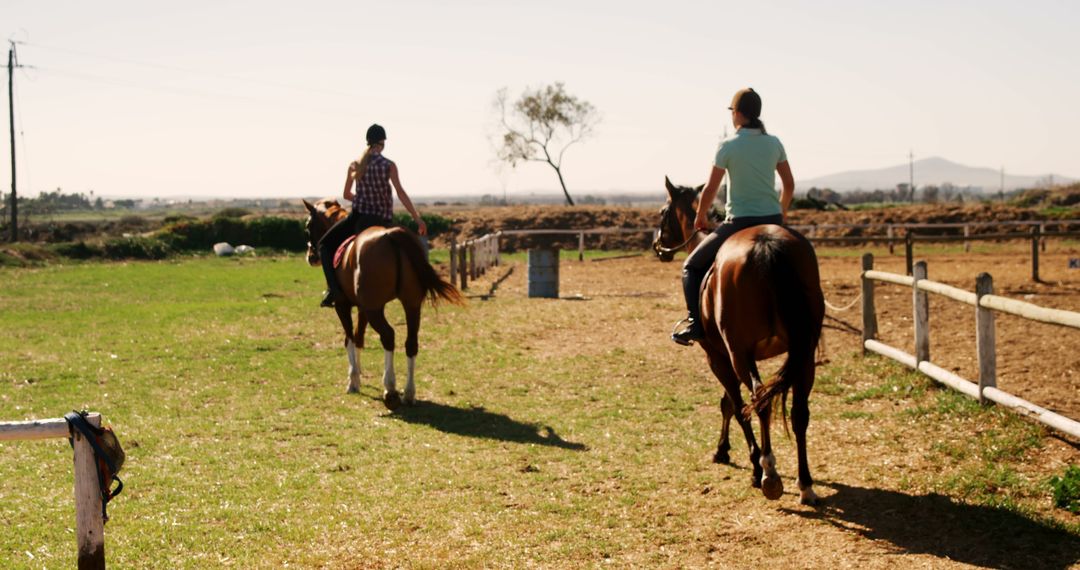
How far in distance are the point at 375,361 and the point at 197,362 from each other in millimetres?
2629

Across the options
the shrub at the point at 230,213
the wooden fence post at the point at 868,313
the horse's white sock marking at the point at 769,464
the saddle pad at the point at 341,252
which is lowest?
the horse's white sock marking at the point at 769,464

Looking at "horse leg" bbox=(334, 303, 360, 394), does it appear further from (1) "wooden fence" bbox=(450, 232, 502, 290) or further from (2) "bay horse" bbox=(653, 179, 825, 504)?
(1) "wooden fence" bbox=(450, 232, 502, 290)

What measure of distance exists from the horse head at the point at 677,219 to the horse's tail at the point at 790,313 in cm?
220

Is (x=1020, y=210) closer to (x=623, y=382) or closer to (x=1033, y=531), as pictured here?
(x=623, y=382)

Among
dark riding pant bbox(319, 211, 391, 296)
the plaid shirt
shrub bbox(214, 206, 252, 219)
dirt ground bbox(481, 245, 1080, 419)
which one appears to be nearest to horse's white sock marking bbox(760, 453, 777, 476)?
dirt ground bbox(481, 245, 1080, 419)

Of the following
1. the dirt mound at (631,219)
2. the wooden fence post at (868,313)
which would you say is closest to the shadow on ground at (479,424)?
the wooden fence post at (868,313)

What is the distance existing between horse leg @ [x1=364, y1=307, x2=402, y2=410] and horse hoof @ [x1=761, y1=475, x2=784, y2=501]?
4.97 meters

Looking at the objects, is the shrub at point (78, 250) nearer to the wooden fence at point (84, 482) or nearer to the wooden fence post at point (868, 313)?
the wooden fence post at point (868, 313)

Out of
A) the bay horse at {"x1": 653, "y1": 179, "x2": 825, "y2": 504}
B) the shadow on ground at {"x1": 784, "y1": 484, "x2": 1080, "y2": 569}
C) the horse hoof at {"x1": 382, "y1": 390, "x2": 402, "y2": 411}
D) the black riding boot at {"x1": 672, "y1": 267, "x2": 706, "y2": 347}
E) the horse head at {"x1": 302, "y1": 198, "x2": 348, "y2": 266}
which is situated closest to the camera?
the shadow on ground at {"x1": 784, "y1": 484, "x2": 1080, "y2": 569}

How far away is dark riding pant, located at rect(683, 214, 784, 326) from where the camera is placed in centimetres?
701

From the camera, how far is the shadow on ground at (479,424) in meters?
8.82

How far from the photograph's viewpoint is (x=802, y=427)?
6312 mm

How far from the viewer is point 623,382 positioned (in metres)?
11.6

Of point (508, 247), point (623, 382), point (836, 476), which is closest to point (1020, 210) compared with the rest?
point (508, 247)
